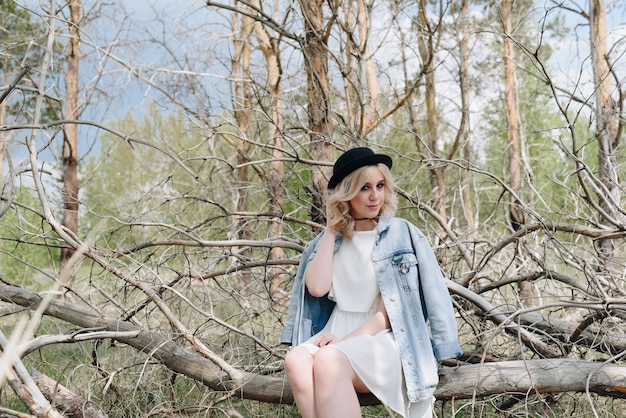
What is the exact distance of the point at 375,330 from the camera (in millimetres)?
2975

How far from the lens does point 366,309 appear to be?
10.2 ft

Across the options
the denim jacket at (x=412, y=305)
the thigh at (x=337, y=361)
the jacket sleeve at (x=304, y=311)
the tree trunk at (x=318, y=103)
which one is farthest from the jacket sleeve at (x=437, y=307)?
the tree trunk at (x=318, y=103)

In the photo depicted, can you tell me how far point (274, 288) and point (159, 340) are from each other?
1.16 metres

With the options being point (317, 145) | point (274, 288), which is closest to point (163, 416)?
point (274, 288)

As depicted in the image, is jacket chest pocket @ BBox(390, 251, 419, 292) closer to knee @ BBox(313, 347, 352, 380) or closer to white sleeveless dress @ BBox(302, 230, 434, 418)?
white sleeveless dress @ BBox(302, 230, 434, 418)

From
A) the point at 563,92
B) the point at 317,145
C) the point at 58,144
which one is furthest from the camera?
the point at 58,144

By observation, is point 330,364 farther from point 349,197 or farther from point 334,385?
point 349,197

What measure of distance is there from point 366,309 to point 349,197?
0.54 m

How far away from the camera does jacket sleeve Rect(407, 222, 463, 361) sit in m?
2.86

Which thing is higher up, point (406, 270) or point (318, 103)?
point (318, 103)

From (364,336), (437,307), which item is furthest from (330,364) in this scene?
(437,307)

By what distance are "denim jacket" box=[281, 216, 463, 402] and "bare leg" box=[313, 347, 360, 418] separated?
0.86ft

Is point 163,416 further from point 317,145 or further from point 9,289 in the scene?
point 317,145

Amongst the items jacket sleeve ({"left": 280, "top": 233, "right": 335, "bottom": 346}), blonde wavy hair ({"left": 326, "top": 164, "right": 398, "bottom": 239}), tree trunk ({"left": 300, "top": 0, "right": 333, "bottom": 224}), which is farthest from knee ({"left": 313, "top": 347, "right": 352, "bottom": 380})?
tree trunk ({"left": 300, "top": 0, "right": 333, "bottom": 224})
